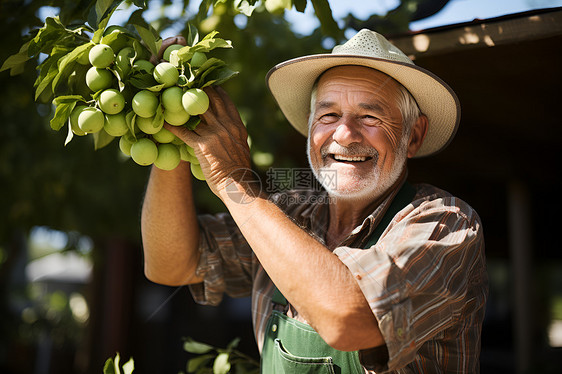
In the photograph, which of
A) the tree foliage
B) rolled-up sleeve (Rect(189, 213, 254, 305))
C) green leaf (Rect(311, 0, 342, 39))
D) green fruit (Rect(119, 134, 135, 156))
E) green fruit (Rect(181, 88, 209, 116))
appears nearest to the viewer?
green fruit (Rect(181, 88, 209, 116))

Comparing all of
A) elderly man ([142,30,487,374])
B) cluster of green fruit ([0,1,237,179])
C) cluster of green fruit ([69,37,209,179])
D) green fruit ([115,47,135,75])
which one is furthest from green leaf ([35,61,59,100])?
elderly man ([142,30,487,374])

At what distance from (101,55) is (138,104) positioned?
7.6 inches

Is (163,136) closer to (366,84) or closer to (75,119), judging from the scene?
(75,119)

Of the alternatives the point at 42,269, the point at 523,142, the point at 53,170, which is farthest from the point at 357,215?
the point at 42,269

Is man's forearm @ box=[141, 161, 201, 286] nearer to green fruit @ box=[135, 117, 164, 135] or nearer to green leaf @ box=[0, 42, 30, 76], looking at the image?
green fruit @ box=[135, 117, 164, 135]

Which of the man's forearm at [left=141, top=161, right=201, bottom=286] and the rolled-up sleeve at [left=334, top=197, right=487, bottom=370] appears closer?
the rolled-up sleeve at [left=334, top=197, right=487, bottom=370]

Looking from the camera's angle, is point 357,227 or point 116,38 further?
point 357,227

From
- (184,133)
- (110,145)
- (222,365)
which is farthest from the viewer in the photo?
(110,145)

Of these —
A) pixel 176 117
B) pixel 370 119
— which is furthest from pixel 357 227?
pixel 176 117

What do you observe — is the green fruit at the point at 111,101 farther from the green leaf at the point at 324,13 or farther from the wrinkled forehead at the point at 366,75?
the green leaf at the point at 324,13

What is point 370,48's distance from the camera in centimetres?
190

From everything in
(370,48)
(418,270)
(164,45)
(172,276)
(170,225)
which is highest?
(370,48)

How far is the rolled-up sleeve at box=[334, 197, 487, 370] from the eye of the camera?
1384 millimetres

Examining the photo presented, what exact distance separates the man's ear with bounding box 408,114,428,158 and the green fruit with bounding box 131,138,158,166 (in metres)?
1.01
